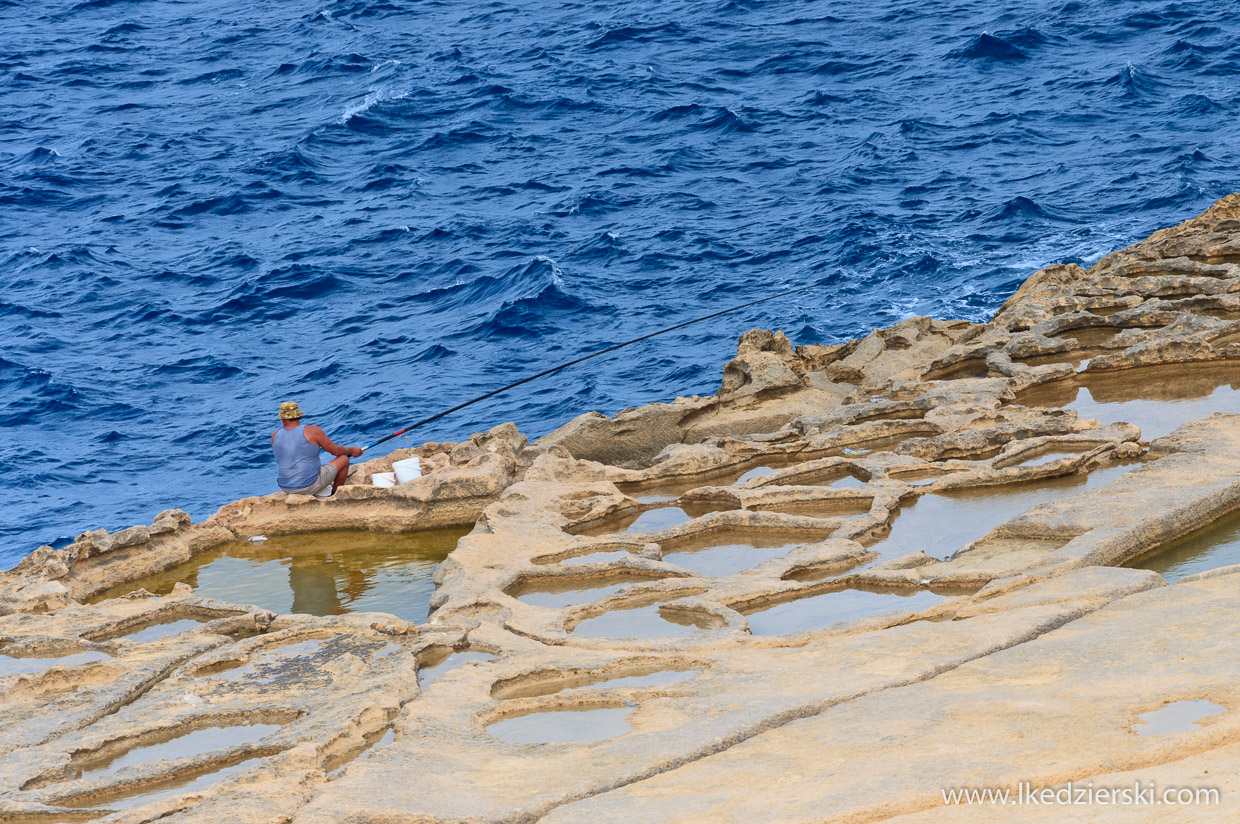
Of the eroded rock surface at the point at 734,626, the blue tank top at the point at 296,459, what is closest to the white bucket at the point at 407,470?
the eroded rock surface at the point at 734,626

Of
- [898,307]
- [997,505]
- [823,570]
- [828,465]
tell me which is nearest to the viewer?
[823,570]

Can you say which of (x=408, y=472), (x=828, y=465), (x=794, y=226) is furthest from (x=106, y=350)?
(x=828, y=465)

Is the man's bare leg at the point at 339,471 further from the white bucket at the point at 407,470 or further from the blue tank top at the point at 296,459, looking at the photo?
the white bucket at the point at 407,470

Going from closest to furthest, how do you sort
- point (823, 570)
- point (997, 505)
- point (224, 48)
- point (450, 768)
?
point (450, 768), point (823, 570), point (997, 505), point (224, 48)

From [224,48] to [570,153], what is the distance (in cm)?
1569

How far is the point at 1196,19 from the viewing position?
94.3ft

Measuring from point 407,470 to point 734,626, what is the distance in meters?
4.24

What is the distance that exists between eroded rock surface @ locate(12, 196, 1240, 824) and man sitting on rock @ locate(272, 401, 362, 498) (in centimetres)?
21

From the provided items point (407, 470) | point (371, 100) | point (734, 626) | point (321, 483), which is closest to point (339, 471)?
point (321, 483)

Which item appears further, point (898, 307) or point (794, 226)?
point (794, 226)

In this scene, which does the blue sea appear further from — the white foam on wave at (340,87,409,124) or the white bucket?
the white bucket

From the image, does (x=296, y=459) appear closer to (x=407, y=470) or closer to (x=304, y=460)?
(x=304, y=460)

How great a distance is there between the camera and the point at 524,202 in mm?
25562

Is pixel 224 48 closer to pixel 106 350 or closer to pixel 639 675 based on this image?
pixel 106 350
